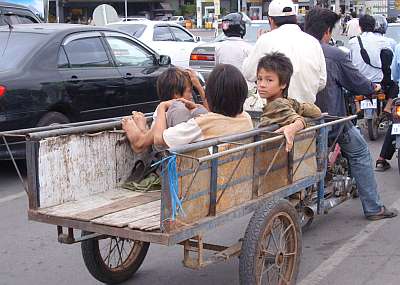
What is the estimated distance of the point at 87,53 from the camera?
27.5 ft

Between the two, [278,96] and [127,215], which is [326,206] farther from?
[127,215]

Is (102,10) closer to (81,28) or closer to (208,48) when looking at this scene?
(208,48)

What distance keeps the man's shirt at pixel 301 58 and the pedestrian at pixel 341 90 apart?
0.36m

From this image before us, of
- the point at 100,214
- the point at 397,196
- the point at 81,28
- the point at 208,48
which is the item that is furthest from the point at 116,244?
the point at 208,48

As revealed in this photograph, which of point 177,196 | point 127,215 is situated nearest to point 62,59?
point 127,215

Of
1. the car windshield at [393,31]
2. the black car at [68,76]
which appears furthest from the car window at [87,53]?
the car windshield at [393,31]

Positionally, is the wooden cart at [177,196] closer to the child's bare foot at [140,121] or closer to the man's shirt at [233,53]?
the child's bare foot at [140,121]

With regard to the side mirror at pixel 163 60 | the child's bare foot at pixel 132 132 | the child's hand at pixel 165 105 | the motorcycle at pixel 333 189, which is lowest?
the motorcycle at pixel 333 189

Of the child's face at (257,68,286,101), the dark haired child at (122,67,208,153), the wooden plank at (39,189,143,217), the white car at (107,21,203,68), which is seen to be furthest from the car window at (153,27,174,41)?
the wooden plank at (39,189,143,217)

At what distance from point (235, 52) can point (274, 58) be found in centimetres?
328

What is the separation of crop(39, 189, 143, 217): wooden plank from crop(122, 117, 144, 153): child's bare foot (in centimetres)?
29

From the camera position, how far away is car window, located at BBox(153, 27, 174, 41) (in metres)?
16.7

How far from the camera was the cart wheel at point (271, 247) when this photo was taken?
3.66 metres

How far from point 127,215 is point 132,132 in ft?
2.64
